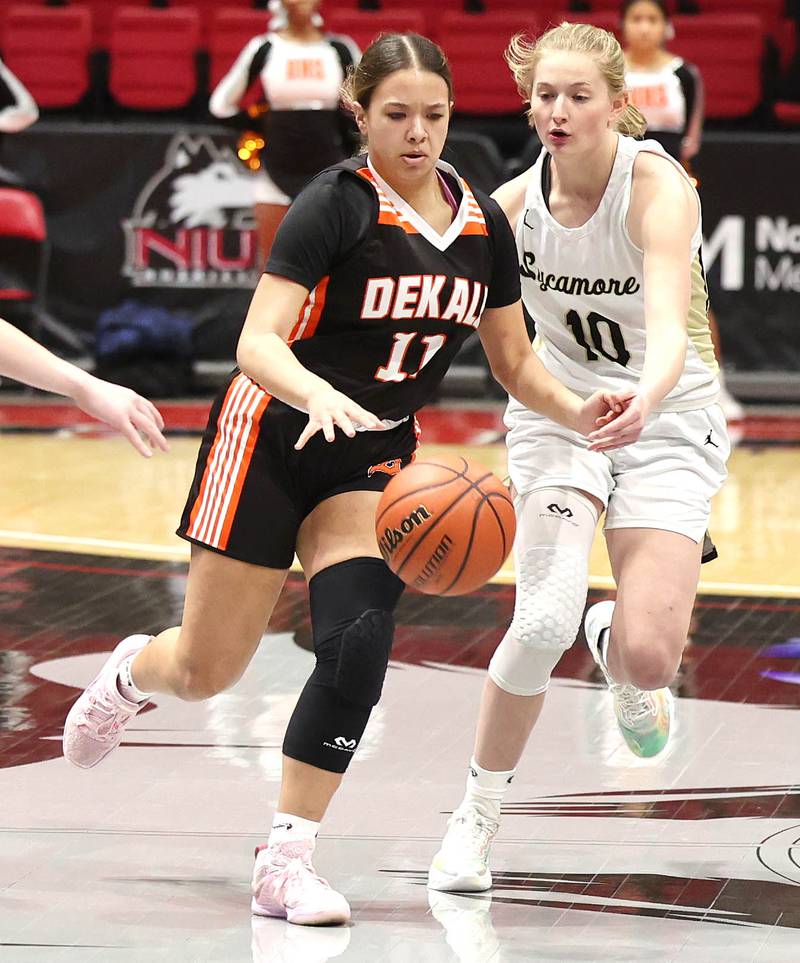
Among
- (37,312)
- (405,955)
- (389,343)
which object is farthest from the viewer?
(37,312)

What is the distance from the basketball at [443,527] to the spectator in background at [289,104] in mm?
6326

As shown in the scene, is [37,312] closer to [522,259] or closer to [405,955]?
[522,259]

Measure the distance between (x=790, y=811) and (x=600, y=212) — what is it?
147cm

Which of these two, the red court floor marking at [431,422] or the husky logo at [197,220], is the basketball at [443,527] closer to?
the red court floor marking at [431,422]

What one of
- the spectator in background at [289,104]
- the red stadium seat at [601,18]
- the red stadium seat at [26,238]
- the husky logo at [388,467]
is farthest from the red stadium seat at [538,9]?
the husky logo at [388,467]

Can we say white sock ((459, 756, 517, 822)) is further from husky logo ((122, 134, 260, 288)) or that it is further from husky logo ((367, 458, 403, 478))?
husky logo ((122, 134, 260, 288))

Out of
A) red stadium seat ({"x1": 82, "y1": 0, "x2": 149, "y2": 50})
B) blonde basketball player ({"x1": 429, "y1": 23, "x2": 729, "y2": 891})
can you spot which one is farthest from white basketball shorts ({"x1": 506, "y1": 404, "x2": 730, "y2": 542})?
red stadium seat ({"x1": 82, "y1": 0, "x2": 149, "y2": 50})

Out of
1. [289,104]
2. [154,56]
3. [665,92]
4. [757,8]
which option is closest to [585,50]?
[289,104]

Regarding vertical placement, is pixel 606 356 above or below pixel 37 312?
above

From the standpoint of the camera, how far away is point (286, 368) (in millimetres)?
3564

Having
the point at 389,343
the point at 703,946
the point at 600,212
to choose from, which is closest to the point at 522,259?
the point at 600,212

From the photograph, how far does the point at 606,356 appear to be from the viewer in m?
4.29

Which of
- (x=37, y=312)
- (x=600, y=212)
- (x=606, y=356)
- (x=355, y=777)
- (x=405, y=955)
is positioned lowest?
(x=37, y=312)

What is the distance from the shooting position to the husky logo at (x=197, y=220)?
36.5ft
